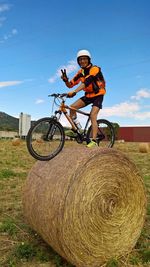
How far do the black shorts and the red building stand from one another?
3883 centimetres

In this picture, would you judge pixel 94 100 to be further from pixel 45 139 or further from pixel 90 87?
pixel 45 139

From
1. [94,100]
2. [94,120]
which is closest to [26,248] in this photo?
[94,120]

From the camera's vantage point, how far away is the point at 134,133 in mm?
47156

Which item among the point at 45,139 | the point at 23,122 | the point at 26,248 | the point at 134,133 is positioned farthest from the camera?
the point at 134,133

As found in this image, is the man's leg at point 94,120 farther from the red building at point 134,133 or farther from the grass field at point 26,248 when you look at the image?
the red building at point 134,133

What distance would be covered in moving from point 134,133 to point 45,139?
41.0m

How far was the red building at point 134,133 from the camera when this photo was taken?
151 feet

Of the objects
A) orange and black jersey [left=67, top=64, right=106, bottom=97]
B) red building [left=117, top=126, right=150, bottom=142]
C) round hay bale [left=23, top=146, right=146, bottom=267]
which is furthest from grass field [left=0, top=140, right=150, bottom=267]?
red building [left=117, top=126, right=150, bottom=142]

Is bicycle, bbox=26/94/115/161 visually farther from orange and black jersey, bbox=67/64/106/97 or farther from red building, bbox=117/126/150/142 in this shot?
red building, bbox=117/126/150/142

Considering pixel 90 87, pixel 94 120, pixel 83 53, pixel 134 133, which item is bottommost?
pixel 94 120

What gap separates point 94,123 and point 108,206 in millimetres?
2300

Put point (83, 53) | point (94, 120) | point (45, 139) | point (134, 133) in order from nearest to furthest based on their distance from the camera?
point (45, 139), point (83, 53), point (94, 120), point (134, 133)

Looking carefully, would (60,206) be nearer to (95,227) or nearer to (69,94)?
(95,227)

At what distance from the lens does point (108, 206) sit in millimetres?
5754
